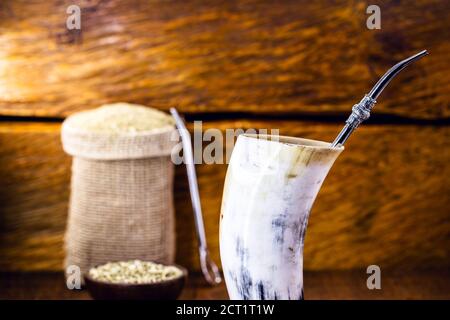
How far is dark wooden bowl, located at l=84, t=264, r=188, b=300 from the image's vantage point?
1646 mm

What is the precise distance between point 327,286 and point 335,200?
0.29 metres

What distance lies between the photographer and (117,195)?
75.5 inches

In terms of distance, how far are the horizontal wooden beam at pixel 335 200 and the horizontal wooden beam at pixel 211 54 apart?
0.09 metres

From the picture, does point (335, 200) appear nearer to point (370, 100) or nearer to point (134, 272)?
point (134, 272)

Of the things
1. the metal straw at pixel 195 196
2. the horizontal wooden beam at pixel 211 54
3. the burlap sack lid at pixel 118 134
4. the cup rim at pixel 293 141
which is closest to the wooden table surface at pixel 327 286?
the metal straw at pixel 195 196

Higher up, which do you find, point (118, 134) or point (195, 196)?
point (118, 134)

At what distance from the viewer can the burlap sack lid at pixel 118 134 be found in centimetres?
189

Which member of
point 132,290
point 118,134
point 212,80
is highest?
point 212,80

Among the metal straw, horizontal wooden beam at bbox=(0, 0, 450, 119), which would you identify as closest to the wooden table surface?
the metal straw

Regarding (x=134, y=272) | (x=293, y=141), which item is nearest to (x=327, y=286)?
(x=134, y=272)

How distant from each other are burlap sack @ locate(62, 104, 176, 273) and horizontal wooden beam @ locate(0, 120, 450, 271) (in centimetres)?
15

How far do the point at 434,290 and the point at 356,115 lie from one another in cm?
120

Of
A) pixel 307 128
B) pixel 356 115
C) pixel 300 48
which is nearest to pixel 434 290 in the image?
pixel 307 128

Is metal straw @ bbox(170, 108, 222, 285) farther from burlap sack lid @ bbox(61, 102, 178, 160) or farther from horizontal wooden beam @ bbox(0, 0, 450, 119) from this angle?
horizontal wooden beam @ bbox(0, 0, 450, 119)
